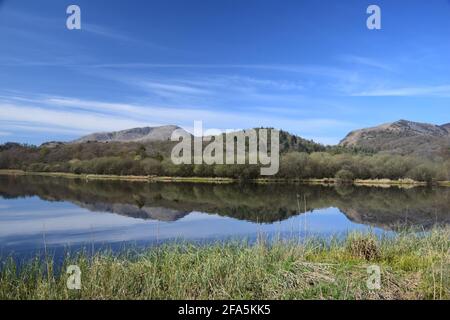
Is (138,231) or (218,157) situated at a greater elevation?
(218,157)

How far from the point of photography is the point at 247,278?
7293mm

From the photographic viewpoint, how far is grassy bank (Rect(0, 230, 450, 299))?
6.74 meters

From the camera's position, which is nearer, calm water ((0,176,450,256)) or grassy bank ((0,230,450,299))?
grassy bank ((0,230,450,299))

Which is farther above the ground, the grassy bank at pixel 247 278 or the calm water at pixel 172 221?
the grassy bank at pixel 247 278

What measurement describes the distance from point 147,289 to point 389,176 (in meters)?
80.8

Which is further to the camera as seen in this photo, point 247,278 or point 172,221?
point 172,221

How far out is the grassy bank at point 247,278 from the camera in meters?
6.74

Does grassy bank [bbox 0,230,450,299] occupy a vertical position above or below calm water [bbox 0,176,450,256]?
above

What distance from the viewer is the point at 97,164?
3656 inches

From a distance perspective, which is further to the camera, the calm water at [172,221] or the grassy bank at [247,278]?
the calm water at [172,221]

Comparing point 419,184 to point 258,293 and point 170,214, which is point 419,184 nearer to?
point 170,214

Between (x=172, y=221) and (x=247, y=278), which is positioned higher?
(x=247, y=278)
